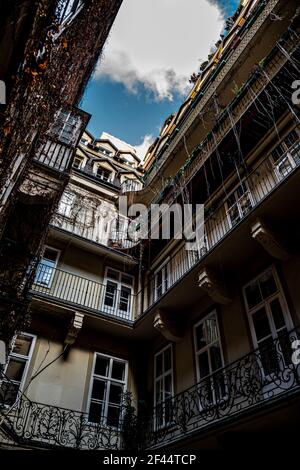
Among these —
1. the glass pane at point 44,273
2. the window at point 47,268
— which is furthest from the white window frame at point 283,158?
the glass pane at point 44,273

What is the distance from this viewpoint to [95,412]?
9.76m

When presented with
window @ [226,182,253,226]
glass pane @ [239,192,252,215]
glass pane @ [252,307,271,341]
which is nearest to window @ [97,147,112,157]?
window @ [226,182,253,226]

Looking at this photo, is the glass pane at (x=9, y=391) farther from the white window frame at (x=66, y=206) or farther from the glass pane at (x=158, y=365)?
the white window frame at (x=66, y=206)

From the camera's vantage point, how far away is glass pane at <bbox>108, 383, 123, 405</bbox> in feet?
33.9

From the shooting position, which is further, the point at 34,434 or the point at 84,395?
the point at 84,395

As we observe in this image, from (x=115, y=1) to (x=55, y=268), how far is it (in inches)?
318

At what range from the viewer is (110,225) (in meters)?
14.6

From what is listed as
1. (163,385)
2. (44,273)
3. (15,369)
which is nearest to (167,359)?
(163,385)

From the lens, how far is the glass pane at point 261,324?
750 cm

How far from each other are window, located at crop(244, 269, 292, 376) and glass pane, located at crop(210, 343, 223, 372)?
1352 mm

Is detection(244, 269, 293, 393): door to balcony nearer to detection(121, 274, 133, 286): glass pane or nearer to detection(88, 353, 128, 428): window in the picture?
detection(88, 353, 128, 428): window

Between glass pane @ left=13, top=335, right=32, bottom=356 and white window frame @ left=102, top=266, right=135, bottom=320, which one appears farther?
white window frame @ left=102, top=266, right=135, bottom=320
